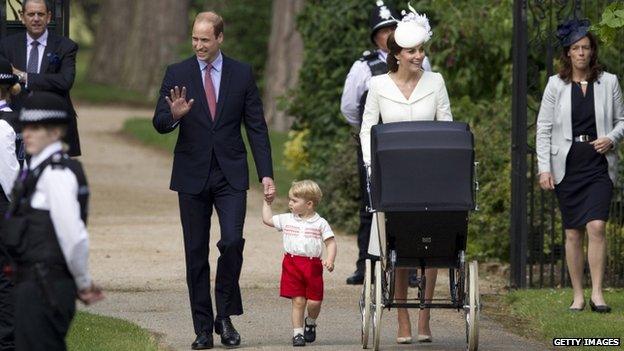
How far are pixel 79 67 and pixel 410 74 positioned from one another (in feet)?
185

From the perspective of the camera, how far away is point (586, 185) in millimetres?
10625

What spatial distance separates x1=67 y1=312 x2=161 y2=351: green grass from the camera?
905 cm

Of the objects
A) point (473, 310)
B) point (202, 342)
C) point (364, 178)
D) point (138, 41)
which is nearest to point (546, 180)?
point (364, 178)

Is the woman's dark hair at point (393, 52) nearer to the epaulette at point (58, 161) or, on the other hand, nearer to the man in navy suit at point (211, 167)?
the man in navy suit at point (211, 167)

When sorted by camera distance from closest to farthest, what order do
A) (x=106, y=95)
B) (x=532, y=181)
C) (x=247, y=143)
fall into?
(x=532, y=181), (x=247, y=143), (x=106, y=95)

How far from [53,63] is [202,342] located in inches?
95.5

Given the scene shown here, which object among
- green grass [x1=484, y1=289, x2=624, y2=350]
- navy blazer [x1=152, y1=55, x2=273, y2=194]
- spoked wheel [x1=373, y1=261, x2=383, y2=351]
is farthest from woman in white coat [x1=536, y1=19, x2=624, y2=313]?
navy blazer [x1=152, y1=55, x2=273, y2=194]

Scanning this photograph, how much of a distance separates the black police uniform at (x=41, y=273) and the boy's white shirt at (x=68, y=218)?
49mm

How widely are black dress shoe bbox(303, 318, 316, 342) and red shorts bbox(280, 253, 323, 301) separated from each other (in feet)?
0.56

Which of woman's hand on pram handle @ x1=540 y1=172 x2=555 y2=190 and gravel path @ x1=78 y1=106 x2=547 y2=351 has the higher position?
woman's hand on pram handle @ x1=540 y1=172 x2=555 y2=190

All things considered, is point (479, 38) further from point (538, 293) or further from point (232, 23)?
point (232, 23)

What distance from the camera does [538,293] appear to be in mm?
11406

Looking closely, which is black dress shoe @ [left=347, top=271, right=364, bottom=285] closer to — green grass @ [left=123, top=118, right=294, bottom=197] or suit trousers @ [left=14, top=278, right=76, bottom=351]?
suit trousers @ [left=14, top=278, right=76, bottom=351]

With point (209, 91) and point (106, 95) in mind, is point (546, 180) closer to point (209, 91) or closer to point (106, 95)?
point (209, 91)
